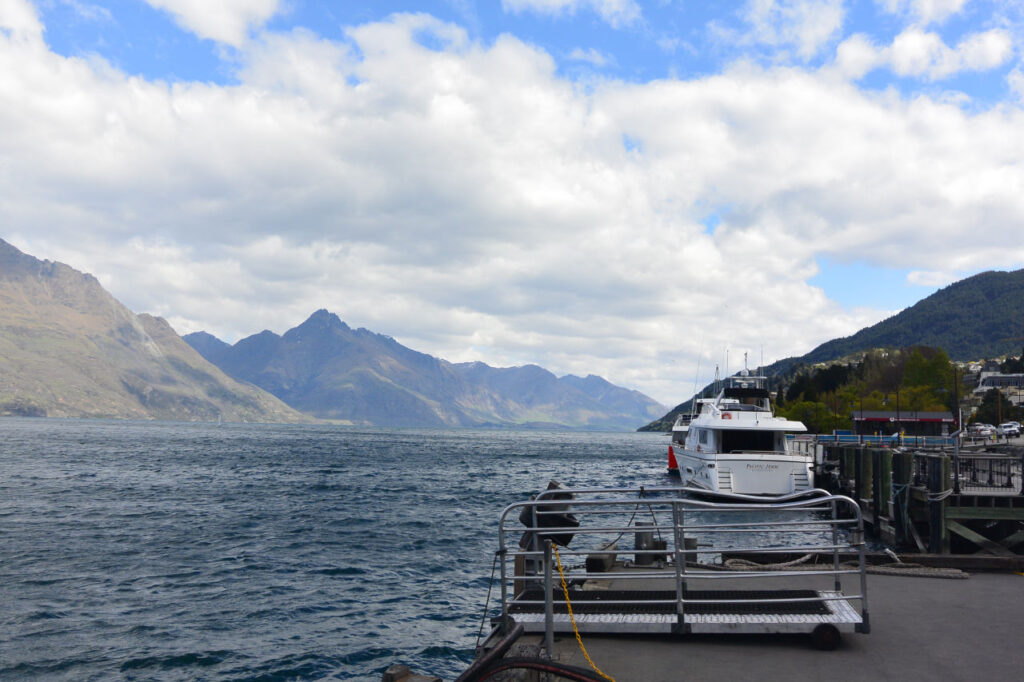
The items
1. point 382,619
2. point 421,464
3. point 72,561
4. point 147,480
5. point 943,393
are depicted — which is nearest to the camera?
point 382,619

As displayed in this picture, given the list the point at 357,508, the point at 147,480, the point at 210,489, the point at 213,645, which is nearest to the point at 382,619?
the point at 213,645

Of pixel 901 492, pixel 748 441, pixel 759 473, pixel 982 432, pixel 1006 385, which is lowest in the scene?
pixel 759 473

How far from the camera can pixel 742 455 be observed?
37.6 metres

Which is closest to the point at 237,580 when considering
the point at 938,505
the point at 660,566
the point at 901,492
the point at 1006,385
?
the point at 660,566

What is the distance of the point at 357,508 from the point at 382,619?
2180 centimetres

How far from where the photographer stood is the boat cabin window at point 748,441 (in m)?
40.8

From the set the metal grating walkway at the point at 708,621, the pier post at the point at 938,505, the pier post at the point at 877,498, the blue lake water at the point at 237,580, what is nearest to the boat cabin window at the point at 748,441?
the pier post at the point at 877,498

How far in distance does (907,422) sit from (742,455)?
7822cm

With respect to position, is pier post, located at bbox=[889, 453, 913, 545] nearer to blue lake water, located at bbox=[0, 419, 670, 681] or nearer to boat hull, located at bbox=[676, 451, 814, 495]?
boat hull, located at bbox=[676, 451, 814, 495]

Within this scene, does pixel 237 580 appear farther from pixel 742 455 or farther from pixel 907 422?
pixel 907 422

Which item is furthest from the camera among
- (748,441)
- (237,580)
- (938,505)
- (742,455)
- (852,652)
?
(748,441)

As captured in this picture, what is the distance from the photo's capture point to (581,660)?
25.3 ft

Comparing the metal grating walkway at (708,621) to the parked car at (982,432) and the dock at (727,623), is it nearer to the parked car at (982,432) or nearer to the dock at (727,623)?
the dock at (727,623)

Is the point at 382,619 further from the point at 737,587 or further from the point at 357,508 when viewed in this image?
the point at 357,508
